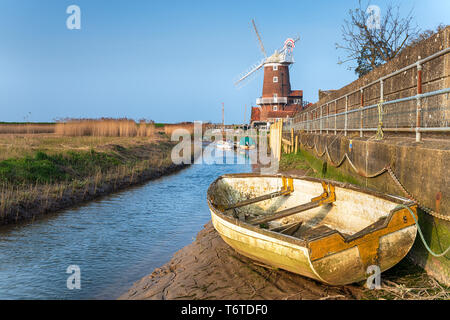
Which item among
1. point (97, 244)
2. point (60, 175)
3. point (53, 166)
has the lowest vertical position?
point (97, 244)

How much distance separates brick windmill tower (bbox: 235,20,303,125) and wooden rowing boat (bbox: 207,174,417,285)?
183 ft

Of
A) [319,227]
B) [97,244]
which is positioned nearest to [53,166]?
[97,244]

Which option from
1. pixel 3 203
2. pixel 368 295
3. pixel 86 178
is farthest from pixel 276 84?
pixel 368 295

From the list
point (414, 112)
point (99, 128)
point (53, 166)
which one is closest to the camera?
point (414, 112)

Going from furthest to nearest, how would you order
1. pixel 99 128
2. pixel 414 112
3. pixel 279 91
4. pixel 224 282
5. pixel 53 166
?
pixel 279 91
pixel 99 128
pixel 53 166
pixel 414 112
pixel 224 282

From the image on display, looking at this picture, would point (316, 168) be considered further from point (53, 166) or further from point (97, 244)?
point (53, 166)

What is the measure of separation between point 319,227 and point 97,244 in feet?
18.4

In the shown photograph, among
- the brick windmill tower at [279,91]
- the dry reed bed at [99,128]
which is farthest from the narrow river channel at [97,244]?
the brick windmill tower at [279,91]

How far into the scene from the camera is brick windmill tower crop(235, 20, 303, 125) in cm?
6419

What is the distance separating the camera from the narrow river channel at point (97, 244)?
692 cm

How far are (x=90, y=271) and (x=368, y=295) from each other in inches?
213

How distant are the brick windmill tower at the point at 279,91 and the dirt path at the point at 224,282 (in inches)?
2253

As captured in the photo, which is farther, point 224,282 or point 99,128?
point 99,128

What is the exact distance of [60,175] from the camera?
51.3 ft
